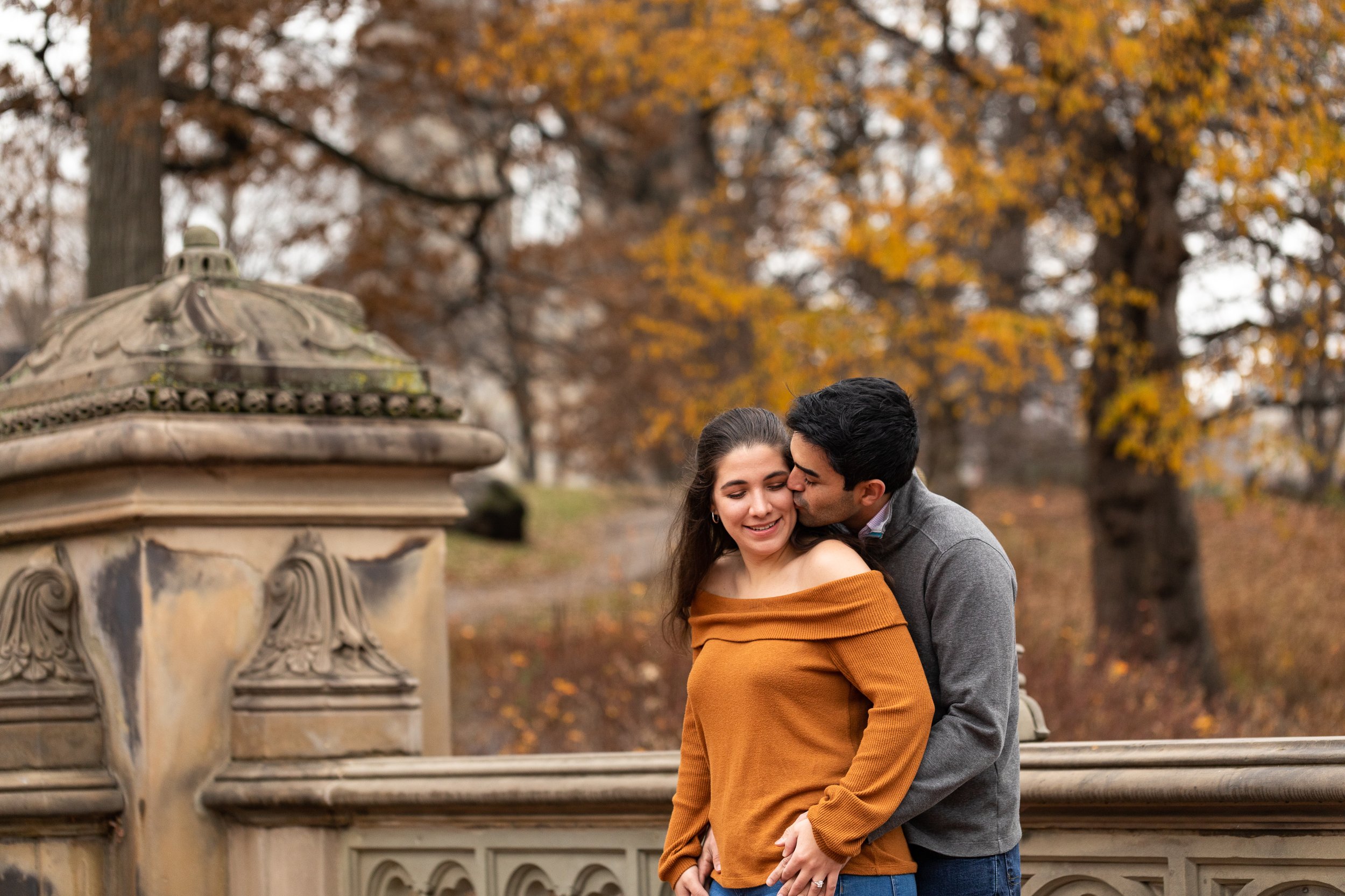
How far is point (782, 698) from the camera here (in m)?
2.60

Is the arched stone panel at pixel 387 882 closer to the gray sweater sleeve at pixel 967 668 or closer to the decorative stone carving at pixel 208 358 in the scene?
the decorative stone carving at pixel 208 358

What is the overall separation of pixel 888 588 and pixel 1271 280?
26.7ft

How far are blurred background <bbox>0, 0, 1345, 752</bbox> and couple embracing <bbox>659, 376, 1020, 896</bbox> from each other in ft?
2.27

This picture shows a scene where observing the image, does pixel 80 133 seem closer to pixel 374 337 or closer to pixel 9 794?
pixel 374 337

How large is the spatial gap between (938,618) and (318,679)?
2.15m

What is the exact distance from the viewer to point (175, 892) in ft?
13.4

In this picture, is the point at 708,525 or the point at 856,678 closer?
the point at 856,678

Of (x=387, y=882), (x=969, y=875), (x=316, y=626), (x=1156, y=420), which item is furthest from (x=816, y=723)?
(x=1156, y=420)

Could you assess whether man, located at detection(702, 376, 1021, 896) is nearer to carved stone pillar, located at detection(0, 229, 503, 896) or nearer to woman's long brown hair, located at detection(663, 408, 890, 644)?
woman's long brown hair, located at detection(663, 408, 890, 644)

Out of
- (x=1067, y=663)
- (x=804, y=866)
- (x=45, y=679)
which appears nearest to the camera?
(x=804, y=866)

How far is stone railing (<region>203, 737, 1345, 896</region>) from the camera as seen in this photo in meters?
2.74

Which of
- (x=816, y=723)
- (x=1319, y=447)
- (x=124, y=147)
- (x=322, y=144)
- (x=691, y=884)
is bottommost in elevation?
(x=691, y=884)

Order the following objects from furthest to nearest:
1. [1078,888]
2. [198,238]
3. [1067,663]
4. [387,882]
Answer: [1067,663]
[198,238]
[387,882]
[1078,888]

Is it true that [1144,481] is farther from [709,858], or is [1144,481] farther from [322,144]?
[709,858]
